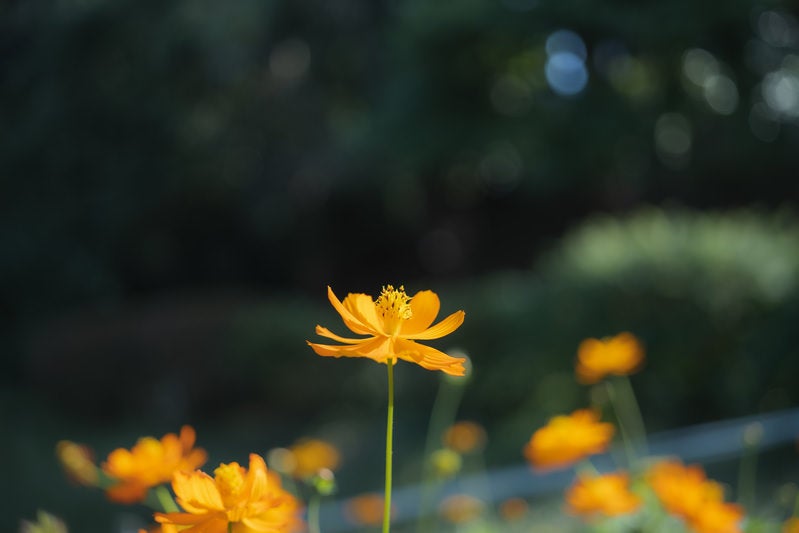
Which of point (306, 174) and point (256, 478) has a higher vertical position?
point (306, 174)

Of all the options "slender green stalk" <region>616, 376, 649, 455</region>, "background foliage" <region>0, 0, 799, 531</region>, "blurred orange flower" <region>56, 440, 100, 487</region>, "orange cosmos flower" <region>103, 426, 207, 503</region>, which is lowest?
"orange cosmos flower" <region>103, 426, 207, 503</region>

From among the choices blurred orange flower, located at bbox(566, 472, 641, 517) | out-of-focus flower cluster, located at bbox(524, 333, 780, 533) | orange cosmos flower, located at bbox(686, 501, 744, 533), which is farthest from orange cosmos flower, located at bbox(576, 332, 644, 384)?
orange cosmos flower, located at bbox(686, 501, 744, 533)

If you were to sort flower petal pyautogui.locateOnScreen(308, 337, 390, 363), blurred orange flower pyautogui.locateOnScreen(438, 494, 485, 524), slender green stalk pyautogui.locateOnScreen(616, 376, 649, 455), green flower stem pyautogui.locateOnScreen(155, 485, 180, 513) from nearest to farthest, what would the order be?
flower petal pyautogui.locateOnScreen(308, 337, 390, 363)
green flower stem pyautogui.locateOnScreen(155, 485, 180, 513)
blurred orange flower pyautogui.locateOnScreen(438, 494, 485, 524)
slender green stalk pyautogui.locateOnScreen(616, 376, 649, 455)

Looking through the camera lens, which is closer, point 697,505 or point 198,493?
point 198,493

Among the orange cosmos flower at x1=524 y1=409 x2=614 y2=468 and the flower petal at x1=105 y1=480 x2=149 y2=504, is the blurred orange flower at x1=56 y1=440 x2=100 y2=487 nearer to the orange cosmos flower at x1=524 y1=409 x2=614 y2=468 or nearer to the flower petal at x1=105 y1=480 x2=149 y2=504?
the flower petal at x1=105 y1=480 x2=149 y2=504

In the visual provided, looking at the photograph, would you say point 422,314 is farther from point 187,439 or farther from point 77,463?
point 77,463

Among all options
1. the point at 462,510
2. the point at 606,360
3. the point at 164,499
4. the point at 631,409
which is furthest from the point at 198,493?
the point at 631,409

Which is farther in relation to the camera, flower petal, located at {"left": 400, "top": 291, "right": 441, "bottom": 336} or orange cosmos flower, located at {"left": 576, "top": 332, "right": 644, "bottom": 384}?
orange cosmos flower, located at {"left": 576, "top": 332, "right": 644, "bottom": 384}

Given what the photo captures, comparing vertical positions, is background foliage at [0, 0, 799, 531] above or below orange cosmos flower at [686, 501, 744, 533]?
above
